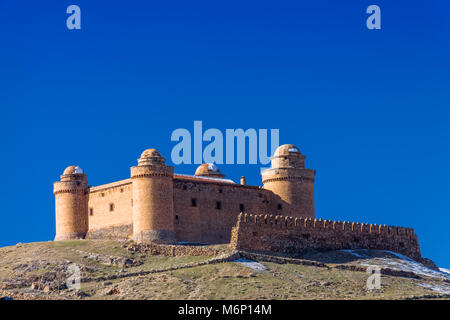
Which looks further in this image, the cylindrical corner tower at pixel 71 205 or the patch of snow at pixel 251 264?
the cylindrical corner tower at pixel 71 205

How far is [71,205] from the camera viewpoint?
261ft

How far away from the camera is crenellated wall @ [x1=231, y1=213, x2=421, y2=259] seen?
69875 millimetres

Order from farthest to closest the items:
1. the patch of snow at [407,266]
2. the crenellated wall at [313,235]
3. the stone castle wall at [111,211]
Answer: the stone castle wall at [111,211], the patch of snow at [407,266], the crenellated wall at [313,235]

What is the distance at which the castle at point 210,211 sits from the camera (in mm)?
72000

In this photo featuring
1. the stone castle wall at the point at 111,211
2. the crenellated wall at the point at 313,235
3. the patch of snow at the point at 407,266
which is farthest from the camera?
the stone castle wall at the point at 111,211

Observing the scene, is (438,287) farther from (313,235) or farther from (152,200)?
(152,200)

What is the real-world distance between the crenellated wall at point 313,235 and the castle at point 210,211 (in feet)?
0.25

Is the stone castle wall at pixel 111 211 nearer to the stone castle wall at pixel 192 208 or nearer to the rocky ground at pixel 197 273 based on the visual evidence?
the stone castle wall at pixel 192 208

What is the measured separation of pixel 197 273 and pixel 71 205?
21021mm

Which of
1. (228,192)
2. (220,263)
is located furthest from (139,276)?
(228,192)

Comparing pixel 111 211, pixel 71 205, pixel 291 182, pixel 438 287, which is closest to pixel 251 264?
pixel 438 287

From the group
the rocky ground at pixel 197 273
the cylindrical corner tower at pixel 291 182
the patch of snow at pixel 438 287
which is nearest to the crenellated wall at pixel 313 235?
the rocky ground at pixel 197 273

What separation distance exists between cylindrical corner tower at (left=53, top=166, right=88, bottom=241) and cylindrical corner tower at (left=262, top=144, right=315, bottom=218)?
16.4m
